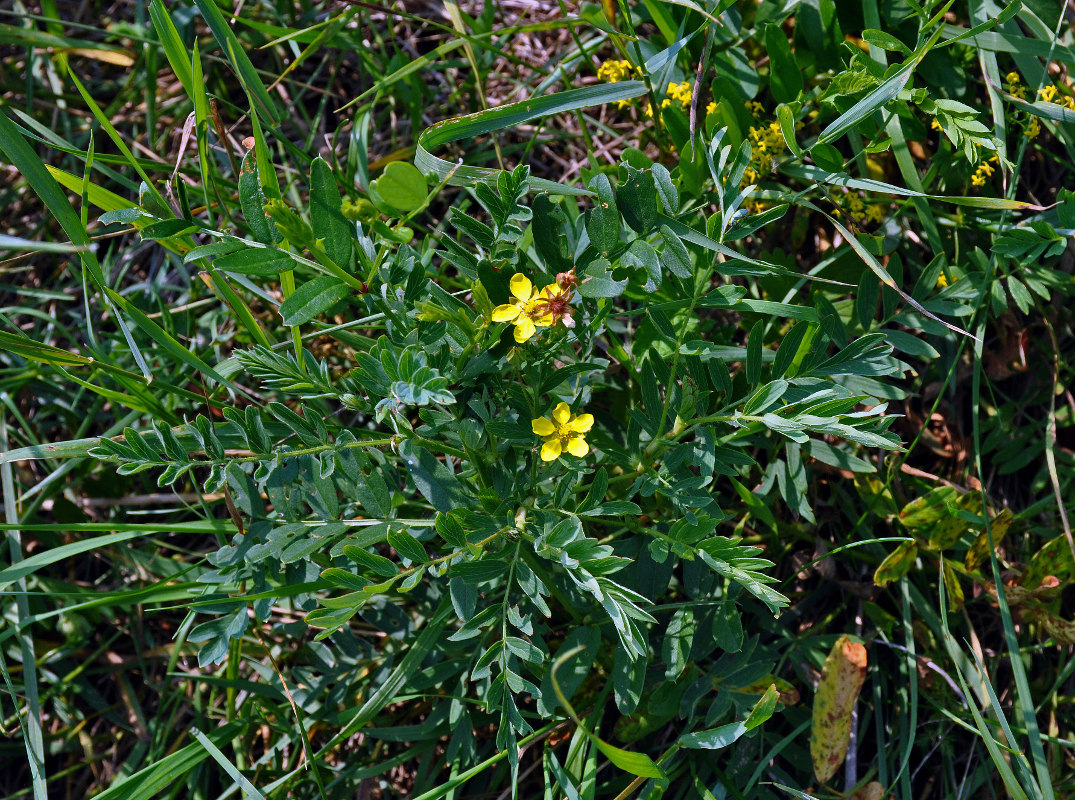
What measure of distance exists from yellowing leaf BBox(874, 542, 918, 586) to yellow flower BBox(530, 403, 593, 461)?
972 millimetres

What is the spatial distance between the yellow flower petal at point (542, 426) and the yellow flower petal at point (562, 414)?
0.07ft

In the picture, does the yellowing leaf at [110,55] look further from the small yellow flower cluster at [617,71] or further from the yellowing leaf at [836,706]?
the yellowing leaf at [836,706]

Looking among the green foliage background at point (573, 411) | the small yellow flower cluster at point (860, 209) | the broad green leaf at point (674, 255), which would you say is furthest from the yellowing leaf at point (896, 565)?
the broad green leaf at point (674, 255)

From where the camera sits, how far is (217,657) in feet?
5.43

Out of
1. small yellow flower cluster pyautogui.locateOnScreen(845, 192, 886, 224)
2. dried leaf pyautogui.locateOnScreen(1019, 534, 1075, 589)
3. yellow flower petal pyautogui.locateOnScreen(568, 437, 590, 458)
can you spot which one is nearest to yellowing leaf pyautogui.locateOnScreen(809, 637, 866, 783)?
dried leaf pyautogui.locateOnScreen(1019, 534, 1075, 589)

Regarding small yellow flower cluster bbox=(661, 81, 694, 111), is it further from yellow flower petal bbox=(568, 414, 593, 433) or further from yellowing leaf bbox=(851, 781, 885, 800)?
yellowing leaf bbox=(851, 781, 885, 800)

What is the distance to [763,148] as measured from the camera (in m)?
2.00

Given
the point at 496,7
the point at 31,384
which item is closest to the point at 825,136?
the point at 496,7

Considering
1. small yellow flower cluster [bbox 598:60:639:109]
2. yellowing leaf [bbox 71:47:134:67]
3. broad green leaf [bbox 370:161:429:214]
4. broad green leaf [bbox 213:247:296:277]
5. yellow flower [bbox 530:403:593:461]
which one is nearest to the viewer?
broad green leaf [bbox 213:247:296:277]

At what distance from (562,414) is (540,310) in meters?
0.21

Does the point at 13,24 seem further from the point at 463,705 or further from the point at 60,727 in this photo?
the point at 463,705

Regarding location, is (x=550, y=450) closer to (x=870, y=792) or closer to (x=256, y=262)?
(x=256, y=262)

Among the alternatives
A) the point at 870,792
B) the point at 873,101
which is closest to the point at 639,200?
the point at 873,101

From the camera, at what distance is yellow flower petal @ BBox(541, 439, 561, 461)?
154cm
